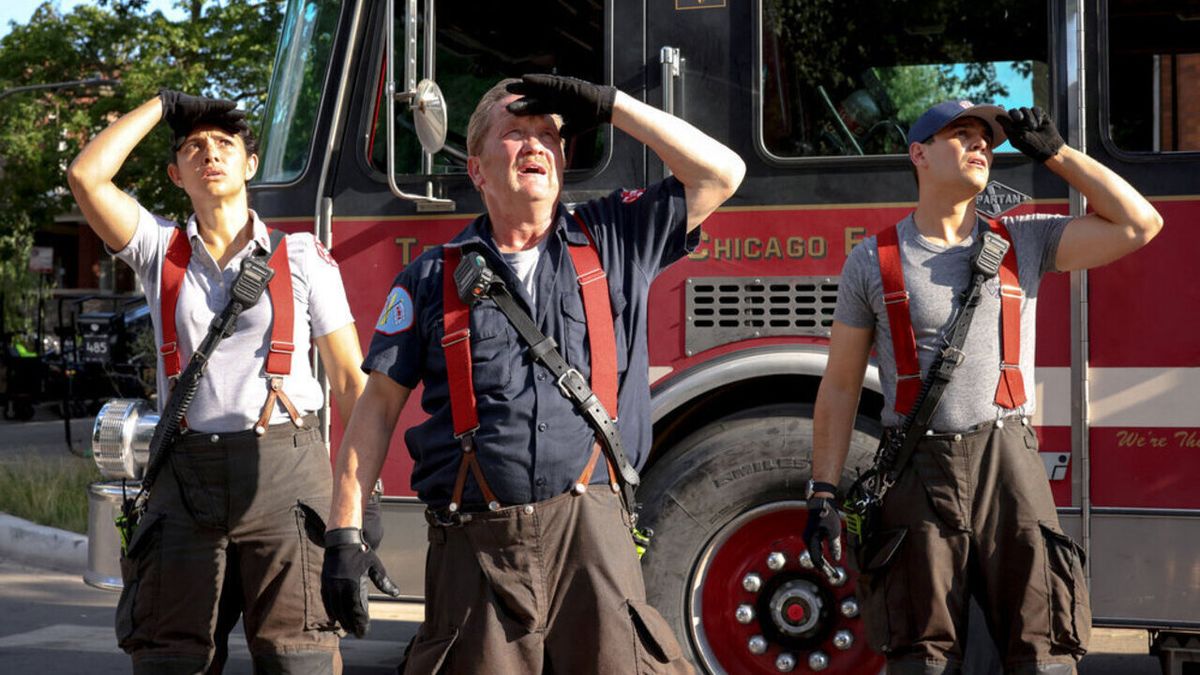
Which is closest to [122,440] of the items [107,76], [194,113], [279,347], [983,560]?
[279,347]

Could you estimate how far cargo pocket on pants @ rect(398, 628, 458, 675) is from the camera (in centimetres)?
281

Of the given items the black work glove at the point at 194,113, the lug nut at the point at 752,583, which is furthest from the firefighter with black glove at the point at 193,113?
the lug nut at the point at 752,583

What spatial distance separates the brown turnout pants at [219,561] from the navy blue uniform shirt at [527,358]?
32.2 inches

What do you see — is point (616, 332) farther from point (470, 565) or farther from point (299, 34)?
point (299, 34)

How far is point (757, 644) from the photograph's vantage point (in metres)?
4.69

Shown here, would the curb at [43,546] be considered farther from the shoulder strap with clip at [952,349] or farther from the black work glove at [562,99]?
the black work glove at [562,99]

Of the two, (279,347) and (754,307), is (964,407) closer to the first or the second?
(754,307)

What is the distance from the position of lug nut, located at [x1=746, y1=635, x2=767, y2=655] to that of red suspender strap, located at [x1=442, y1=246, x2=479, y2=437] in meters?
2.14

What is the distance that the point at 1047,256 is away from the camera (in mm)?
3643

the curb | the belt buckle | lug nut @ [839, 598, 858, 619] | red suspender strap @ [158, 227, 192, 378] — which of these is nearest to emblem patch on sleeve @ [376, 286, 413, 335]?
the belt buckle

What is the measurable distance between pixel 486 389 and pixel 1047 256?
1.64 m

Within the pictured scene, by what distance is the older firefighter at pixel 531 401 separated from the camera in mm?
2826

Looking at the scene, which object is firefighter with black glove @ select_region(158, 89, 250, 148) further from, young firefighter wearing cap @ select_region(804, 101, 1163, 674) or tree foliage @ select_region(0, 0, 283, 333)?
tree foliage @ select_region(0, 0, 283, 333)

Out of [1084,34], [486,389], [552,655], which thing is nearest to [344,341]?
[486,389]
